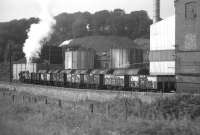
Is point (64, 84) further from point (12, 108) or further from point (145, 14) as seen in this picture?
point (145, 14)

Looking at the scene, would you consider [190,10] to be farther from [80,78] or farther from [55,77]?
[55,77]

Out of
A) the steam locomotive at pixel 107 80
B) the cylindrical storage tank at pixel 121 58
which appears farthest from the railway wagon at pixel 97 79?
the cylindrical storage tank at pixel 121 58

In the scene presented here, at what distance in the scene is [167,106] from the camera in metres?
18.8

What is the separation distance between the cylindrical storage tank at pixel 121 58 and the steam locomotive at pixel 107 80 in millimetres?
14354

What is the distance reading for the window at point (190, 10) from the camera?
31.8 metres

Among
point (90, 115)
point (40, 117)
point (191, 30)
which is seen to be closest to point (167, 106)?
point (90, 115)

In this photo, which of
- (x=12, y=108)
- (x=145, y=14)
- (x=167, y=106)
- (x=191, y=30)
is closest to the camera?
(x=167, y=106)

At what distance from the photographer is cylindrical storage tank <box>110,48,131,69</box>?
4994 cm

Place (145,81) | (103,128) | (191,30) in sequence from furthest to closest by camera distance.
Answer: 1. (191,30)
2. (145,81)
3. (103,128)

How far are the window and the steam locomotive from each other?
8.51m

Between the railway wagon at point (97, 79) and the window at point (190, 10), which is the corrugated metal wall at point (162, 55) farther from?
the railway wagon at point (97, 79)

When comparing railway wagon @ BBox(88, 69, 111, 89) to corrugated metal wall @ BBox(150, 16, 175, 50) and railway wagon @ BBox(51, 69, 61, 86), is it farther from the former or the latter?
corrugated metal wall @ BBox(150, 16, 175, 50)

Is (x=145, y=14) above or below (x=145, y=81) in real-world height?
above

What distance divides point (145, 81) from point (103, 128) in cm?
1221
